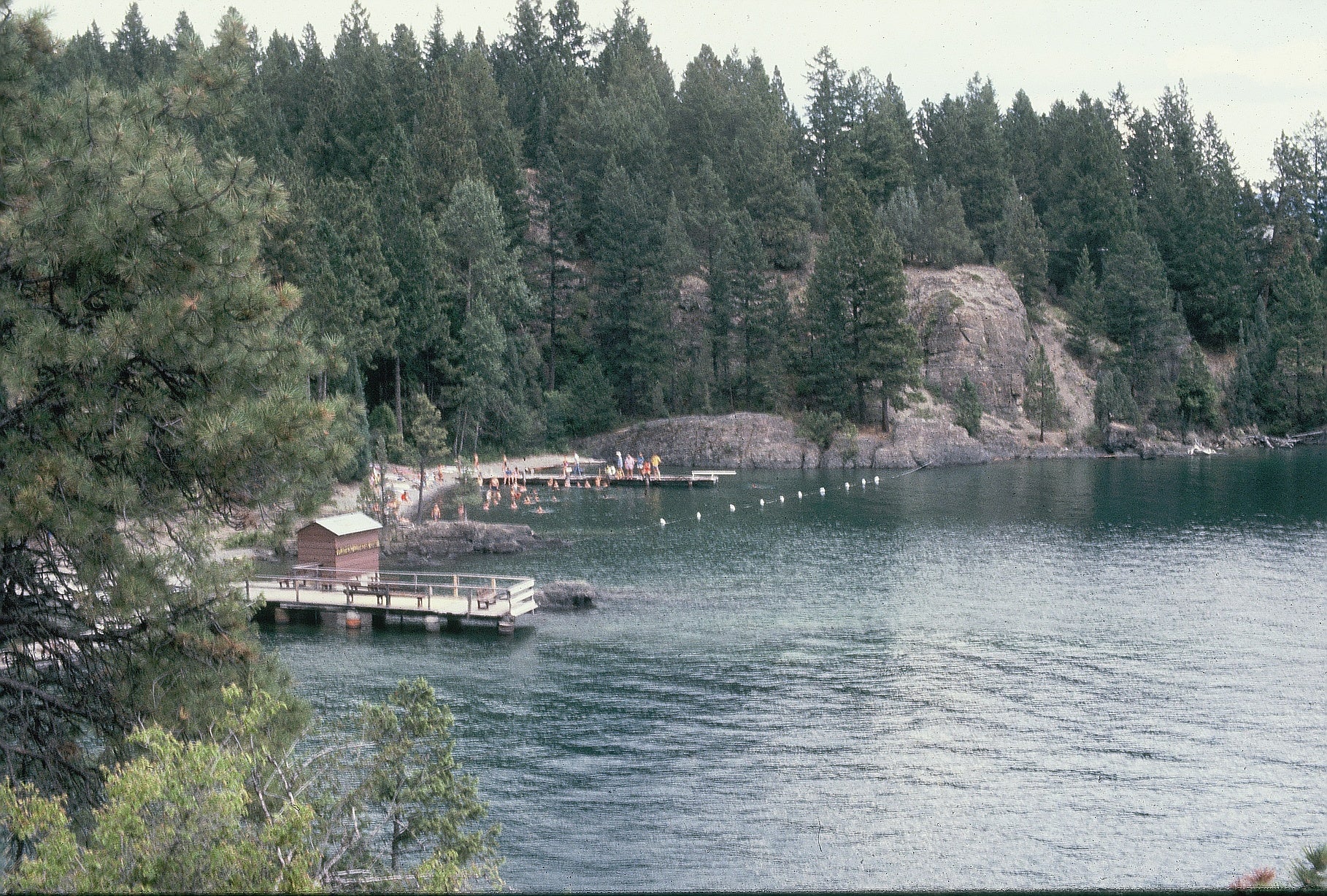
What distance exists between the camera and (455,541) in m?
50.8

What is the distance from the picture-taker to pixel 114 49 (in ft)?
371

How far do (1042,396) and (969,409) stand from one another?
781 centimetres

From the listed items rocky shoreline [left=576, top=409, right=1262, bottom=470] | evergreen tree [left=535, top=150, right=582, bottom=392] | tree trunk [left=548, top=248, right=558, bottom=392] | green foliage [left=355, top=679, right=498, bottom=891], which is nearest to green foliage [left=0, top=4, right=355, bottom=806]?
green foliage [left=355, top=679, right=498, bottom=891]

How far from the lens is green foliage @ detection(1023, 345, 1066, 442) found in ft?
302

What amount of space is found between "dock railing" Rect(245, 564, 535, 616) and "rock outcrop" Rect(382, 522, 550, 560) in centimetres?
863

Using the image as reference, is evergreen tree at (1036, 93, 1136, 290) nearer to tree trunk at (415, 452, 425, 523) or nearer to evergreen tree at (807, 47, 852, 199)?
evergreen tree at (807, 47, 852, 199)

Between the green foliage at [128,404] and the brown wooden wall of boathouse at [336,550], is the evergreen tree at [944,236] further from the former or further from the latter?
the green foliage at [128,404]

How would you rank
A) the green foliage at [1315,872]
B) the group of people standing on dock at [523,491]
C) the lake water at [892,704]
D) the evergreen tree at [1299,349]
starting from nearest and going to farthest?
the green foliage at [1315,872]
the lake water at [892,704]
the group of people standing on dock at [523,491]
the evergreen tree at [1299,349]

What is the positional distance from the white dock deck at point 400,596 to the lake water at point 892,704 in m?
0.91

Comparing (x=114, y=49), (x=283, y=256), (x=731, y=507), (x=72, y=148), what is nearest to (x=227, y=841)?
(x=72, y=148)

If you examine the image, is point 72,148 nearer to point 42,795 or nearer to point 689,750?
point 42,795

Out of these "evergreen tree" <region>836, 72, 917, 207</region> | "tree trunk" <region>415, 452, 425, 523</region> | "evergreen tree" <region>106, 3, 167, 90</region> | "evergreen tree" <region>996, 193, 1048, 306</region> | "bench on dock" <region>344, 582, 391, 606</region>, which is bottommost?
"bench on dock" <region>344, 582, 391, 606</region>

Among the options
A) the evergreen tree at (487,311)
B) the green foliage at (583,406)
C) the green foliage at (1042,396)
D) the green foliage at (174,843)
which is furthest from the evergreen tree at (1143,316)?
the green foliage at (174,843)

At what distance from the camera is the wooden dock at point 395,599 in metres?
37.5
